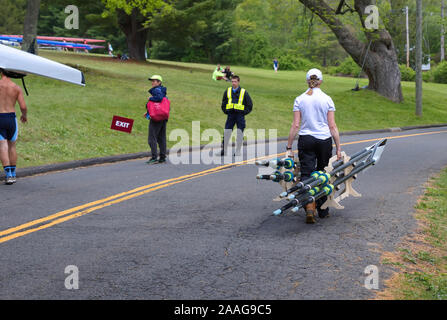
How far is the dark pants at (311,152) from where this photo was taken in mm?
8094

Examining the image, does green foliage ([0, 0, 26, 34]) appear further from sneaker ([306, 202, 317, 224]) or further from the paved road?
sneaker ([306, 202, 317, 224])

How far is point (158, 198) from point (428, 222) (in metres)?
4.19

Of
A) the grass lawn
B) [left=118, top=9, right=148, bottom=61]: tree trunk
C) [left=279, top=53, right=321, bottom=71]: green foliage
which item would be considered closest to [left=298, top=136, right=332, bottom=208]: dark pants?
the grass lawn

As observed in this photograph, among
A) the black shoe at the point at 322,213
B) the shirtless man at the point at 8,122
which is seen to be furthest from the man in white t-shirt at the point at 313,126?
the shirtless man at the point at 8,122

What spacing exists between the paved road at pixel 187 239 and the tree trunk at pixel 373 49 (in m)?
22.4

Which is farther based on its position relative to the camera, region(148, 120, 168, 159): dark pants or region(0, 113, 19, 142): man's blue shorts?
region(148, 120, 168, 159): dark pants

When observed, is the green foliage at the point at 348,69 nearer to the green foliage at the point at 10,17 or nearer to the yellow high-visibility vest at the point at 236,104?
the green foliage at the point at 10,17

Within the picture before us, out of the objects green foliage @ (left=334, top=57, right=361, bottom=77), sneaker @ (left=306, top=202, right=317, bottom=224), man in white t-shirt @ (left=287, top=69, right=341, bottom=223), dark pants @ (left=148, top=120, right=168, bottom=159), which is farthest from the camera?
green foliage @ (left=334, top=57, right=361, bottom=77)

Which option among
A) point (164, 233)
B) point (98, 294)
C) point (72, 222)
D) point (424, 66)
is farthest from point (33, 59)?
point (424, 66)

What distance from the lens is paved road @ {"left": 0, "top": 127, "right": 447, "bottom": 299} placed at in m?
5.44

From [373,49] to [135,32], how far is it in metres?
23.1

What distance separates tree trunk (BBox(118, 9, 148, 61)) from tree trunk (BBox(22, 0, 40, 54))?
22.7 m

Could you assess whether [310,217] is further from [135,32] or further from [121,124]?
[135,32]

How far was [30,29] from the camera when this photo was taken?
27.2m
